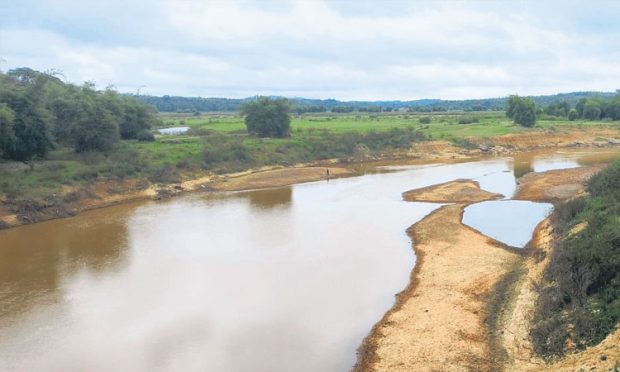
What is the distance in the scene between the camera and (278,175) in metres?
54.6

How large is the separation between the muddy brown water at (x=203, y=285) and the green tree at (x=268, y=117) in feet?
104

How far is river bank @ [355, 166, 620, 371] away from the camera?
14.8 m

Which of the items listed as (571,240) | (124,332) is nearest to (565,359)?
(571,240)

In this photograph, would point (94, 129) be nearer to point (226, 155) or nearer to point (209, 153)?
point (209, 153)

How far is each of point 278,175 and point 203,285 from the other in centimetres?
3246

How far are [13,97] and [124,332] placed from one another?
30.9 metres

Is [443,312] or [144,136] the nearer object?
[443,312]

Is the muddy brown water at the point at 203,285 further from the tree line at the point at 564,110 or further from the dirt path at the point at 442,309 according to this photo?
the tree line at the point at 564,110

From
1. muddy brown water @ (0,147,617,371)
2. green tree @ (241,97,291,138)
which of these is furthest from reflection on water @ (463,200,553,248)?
green tree @ (241,97,291,138)

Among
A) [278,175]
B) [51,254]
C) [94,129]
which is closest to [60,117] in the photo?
[94,129]

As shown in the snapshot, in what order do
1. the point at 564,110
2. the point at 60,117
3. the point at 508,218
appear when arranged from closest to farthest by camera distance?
1. the point at 508,218
2. the point at 60,117
3. the point at 564,110

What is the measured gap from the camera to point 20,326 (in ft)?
62.2

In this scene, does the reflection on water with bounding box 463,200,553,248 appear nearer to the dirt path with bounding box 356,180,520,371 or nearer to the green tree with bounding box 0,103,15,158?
the dirt path with bounding box 356,180,520,371

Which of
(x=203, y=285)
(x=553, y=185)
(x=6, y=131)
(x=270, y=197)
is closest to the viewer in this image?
(x=203, y=285)
